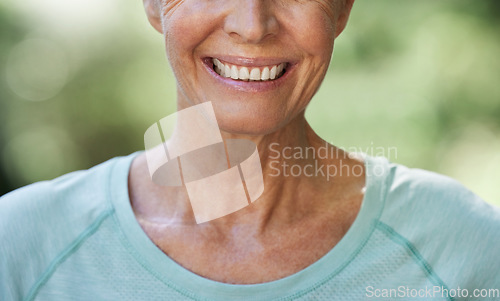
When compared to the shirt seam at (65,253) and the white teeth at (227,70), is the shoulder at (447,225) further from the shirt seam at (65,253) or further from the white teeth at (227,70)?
the shirt seam at (65,253)

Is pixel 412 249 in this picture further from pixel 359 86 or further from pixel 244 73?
pixel 359 86

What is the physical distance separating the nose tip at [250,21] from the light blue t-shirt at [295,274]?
54cm

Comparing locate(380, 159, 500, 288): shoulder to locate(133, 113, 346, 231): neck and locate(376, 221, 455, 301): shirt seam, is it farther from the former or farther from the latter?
locate(133, 113, 346, 231): neck

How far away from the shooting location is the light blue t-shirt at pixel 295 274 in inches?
66.3

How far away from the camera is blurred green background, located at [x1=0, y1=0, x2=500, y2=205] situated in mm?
4348

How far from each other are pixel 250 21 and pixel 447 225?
2.42 ft

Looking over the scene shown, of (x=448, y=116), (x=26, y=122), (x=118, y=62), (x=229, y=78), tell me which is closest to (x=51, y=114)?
(x=26, y=122)

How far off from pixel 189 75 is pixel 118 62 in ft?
9.90

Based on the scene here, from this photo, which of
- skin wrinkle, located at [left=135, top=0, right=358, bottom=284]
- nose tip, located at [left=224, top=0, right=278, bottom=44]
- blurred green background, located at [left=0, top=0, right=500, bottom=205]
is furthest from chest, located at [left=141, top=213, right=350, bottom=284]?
blurred green background, located at [left=0, top=0, right=500, bottom=205]

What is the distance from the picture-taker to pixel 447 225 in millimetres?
1757

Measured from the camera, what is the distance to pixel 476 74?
4.56m

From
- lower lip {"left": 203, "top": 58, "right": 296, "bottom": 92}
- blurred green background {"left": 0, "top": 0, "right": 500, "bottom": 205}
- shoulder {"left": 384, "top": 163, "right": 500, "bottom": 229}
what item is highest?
lower lip {"left": 203, "top": 58, "right": 296, "bottom": 92}

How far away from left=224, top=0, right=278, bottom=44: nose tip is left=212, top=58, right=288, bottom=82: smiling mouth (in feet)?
0.27

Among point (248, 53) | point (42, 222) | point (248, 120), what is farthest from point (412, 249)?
point (42, 222)
